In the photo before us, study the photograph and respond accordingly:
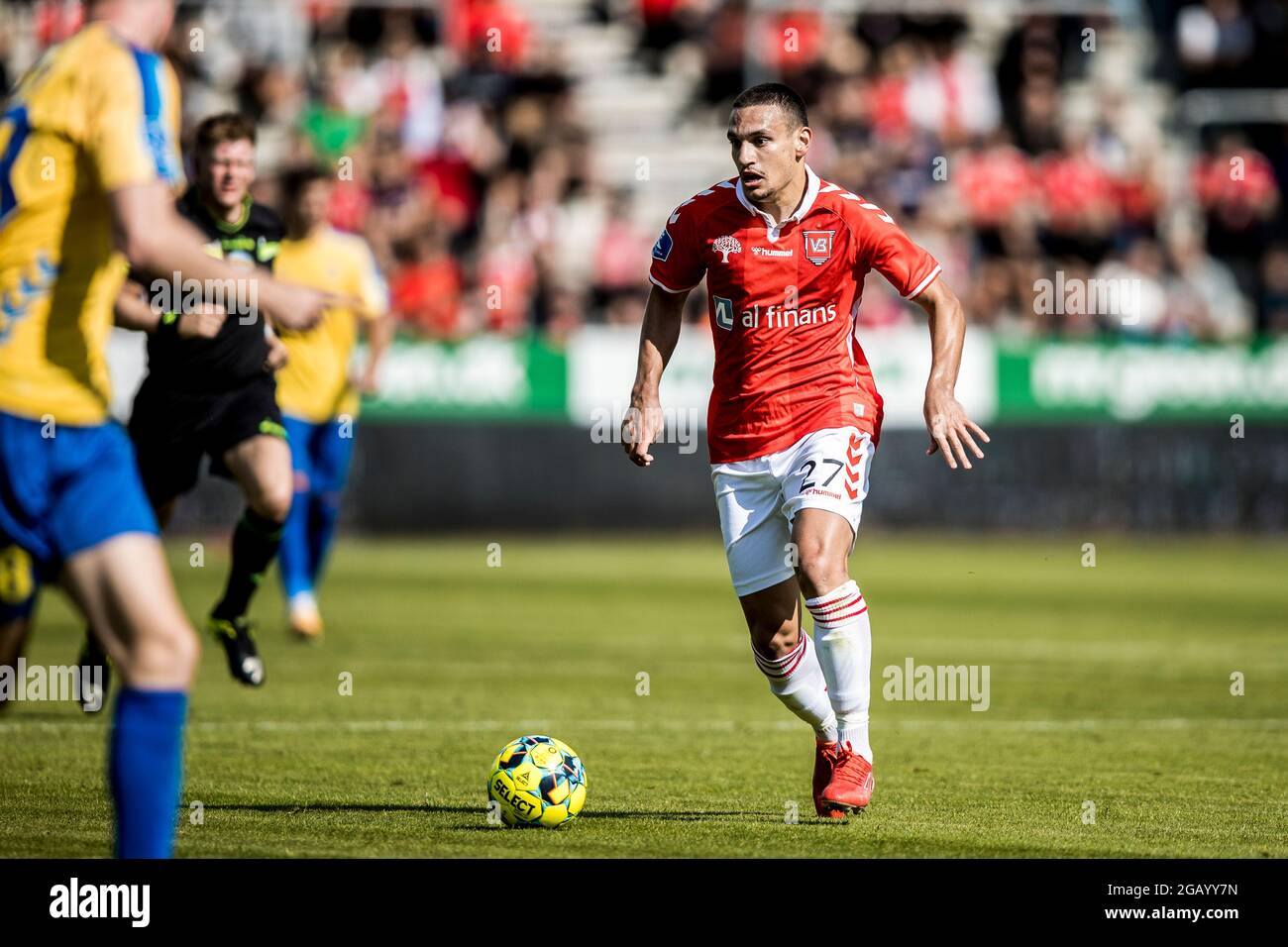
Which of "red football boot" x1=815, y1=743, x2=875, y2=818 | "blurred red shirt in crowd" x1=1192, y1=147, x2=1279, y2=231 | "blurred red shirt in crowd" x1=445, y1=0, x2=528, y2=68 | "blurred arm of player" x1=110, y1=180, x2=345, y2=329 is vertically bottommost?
"red football boot" x1=815, y1=743, x2=875, y2=818

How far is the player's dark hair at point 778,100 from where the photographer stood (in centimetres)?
732

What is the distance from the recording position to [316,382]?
13672 millimetres

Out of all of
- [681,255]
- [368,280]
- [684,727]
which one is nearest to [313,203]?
[368,280]

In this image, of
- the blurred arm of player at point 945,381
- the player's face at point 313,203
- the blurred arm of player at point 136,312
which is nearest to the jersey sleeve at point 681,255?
the blurred arm of player at point 945,381

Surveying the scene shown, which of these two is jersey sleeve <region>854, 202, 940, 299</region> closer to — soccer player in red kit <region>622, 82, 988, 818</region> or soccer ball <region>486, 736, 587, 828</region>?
soccer player in red kit <region>622, 82, 988, 818</region>

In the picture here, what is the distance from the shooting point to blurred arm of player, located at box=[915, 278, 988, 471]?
22.8 ft

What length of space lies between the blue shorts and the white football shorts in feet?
9.42

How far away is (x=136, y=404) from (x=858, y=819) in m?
4.70

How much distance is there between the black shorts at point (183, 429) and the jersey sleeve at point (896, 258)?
152 inches

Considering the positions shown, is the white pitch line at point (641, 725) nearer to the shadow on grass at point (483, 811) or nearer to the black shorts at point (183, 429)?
the black shorts at point (183, 429)

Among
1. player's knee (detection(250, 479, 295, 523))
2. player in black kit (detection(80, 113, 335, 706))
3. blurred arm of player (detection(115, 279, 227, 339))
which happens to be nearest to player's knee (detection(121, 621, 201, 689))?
blurred arm of player (detection(115, 279, 227, 339))

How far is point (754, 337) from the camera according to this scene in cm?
757
